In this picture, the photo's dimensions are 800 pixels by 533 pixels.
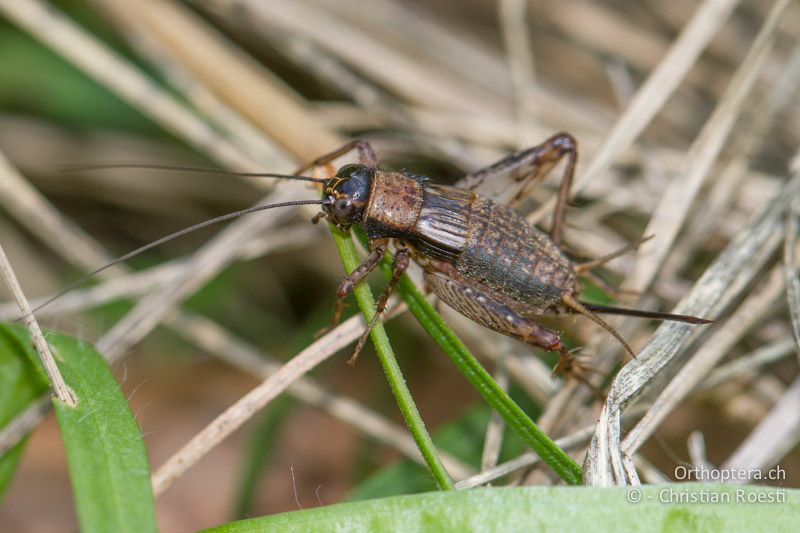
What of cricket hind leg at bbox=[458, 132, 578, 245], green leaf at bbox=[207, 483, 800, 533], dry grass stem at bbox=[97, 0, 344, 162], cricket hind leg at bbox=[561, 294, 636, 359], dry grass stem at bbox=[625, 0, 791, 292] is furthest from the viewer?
dry grass stem at bbox=[97, 0, 344, 162]

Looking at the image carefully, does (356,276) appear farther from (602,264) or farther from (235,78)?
(235,78)

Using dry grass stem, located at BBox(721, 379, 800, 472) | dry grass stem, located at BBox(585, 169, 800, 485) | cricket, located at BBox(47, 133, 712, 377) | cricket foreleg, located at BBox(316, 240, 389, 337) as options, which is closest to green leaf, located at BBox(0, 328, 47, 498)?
cricket, located at BBox(47, 133, 712, 377)

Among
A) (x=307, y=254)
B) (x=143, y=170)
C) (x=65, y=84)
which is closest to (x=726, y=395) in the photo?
(x=307, y=254)

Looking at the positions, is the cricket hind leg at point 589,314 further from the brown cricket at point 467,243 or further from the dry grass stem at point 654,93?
the dry grass stem at point 654,93

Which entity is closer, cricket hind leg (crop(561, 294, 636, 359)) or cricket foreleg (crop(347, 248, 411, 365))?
cricket foreleg (crop(347, 248, 411, 365))

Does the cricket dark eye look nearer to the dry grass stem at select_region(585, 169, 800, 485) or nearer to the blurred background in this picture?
the blurred background
